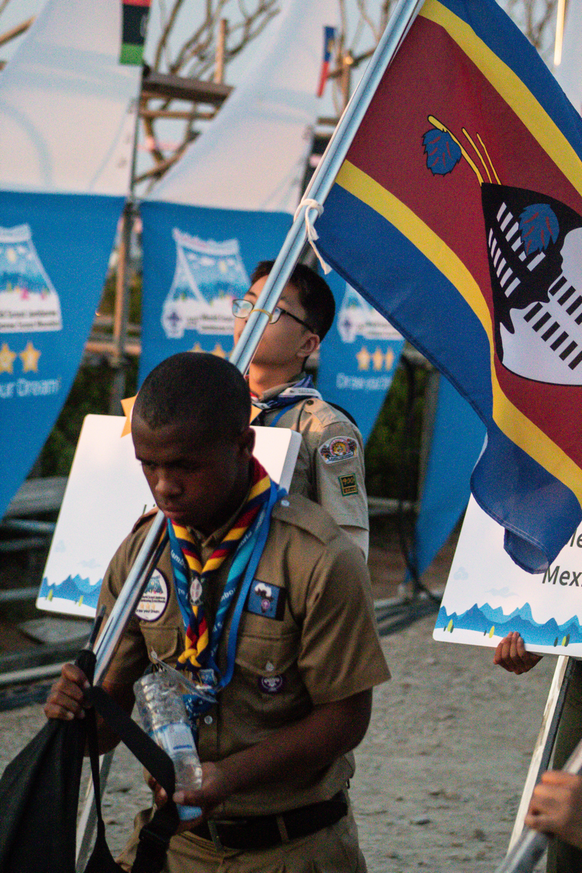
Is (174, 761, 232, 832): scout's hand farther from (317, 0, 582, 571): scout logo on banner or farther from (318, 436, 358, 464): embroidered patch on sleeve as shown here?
(318, 436, 358, 464): embroidered patch on sleeve

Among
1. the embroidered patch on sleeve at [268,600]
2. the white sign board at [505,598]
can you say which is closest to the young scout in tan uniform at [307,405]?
the white sign board at [505,598]

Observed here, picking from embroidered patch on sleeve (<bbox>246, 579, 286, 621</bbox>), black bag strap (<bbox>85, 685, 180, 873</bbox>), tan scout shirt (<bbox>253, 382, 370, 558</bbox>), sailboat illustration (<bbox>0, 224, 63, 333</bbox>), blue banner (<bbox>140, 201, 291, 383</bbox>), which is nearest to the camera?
black bag strap (<bbox>85, 685, 180, 873</bbox>)

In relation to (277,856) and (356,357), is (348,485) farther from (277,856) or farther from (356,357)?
(356,357)

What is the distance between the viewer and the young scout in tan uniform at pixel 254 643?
5.39 ft

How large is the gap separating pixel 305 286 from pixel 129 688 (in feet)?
4.78

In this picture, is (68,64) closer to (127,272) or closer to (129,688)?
(127,272)

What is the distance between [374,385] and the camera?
22.1 ft

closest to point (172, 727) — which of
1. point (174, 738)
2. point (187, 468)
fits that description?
point (174, 738)

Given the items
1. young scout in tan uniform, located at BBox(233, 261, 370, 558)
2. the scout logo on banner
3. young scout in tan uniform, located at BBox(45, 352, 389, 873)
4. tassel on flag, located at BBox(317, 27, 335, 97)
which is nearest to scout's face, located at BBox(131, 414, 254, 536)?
young scout in tan uniform, located at BBox(45, 352, 389, 873)

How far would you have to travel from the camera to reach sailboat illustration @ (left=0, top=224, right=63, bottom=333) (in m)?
4.93

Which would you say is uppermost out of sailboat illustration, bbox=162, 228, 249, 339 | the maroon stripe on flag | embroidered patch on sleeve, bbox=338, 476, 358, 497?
the maroon stripe on flag

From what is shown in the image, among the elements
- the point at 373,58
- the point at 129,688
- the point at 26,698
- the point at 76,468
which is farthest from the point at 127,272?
the point at 129,688

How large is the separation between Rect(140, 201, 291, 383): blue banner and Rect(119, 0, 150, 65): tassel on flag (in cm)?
78

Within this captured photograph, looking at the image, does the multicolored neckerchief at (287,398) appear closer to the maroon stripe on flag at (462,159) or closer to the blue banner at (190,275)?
the maroon stripe on flag at (462,159)
